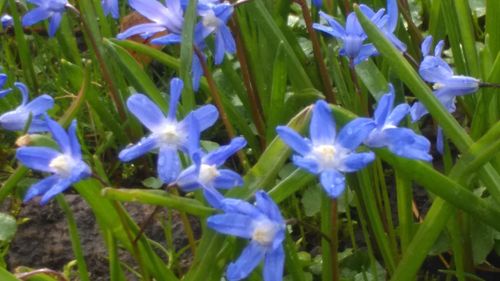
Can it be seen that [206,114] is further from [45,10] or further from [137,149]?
[45,10]

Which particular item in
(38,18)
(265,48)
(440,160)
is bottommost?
(440,160)

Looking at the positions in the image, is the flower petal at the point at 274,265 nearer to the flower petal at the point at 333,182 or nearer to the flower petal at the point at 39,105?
the flower petal at the point at 333,182

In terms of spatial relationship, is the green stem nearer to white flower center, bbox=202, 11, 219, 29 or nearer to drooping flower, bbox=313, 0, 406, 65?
white flower center, bbox=202, 11, 219, 29

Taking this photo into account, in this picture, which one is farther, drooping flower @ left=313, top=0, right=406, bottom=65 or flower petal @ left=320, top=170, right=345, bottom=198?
drooping flower @ left=313, top=0, right=406, bottom=65

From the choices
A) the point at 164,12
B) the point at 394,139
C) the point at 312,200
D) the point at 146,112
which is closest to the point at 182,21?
the point at 164,12

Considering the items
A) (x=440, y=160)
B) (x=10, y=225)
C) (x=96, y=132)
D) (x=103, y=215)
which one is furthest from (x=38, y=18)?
(x=440, y=160)

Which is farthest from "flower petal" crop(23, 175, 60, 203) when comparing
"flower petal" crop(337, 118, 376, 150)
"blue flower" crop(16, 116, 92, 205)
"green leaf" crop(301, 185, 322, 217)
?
"green leaf" crop(301, 185, 322, 217)

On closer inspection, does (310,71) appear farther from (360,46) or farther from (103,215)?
(103,215)

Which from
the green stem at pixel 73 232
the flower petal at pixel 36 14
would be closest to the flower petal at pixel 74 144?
the green stem at pixel 73 232
